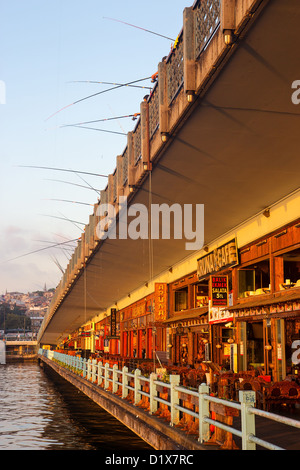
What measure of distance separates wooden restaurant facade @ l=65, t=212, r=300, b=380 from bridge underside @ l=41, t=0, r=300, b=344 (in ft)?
4.42

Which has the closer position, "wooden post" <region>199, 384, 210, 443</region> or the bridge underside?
the bridge underside

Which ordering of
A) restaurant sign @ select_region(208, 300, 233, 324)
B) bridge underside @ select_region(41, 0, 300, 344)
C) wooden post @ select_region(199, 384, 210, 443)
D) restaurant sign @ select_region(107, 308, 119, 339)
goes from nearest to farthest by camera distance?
bridge underside @ select_region(41, 0, 300, 344) < wooden post @ select_region(199, 384, 210, 443) < restaurant sign @ select_region(208, 300, 233, 324) < restaurant sign @ select_region(107, 308, 119, 339)

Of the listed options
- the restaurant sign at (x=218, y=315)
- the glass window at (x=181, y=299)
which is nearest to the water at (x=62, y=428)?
the restaurant sign at (x=218, y=315)

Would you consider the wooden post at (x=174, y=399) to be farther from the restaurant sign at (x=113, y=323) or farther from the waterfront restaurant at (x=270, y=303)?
the restaurant sign at (x=113, y=323)

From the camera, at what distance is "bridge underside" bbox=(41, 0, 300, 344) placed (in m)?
8.76

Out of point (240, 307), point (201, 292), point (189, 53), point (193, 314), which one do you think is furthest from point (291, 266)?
point (201, 292)

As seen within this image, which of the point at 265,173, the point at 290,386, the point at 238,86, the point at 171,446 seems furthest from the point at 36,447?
the point at 238,86

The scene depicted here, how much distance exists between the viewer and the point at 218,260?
23.3m

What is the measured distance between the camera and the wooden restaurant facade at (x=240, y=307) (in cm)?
1795

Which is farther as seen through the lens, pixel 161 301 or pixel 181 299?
pixel 161 301

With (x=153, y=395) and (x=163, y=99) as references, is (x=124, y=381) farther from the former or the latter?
(x=163, y=99)

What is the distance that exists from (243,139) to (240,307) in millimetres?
8380

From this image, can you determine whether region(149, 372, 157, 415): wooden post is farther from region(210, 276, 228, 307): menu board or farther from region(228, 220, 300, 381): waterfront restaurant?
region(210, 276, 228, 307): menu board

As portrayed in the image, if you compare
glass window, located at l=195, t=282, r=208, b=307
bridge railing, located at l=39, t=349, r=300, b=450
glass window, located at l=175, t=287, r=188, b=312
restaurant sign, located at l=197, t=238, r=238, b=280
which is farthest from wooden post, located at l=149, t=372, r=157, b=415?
glass window, located at l=175, t=287, r=188, b=312
